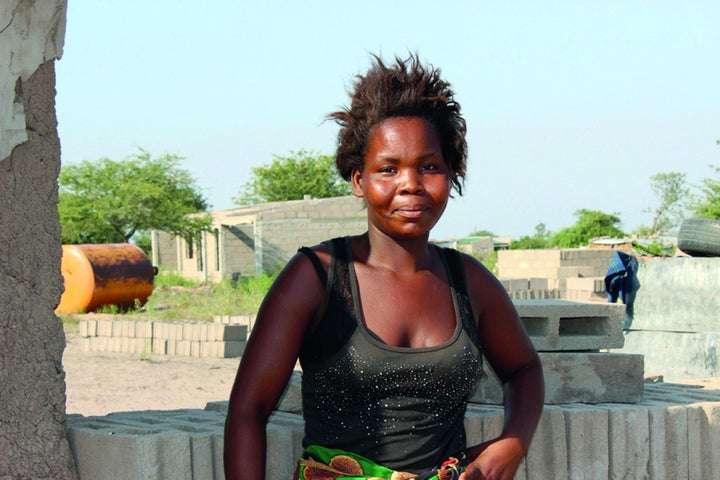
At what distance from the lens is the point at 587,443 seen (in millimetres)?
3479

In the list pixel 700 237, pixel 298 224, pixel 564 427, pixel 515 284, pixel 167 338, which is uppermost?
pixel 298 224

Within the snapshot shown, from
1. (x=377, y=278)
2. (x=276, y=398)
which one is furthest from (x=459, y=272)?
(x=276, y=398)

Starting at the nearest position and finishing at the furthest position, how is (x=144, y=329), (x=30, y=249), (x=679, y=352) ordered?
(x=30, y=249) < (x=679, y=352) < (x=144, y=329)

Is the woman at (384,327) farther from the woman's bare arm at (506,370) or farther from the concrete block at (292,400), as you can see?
the concrete block at (292,400)

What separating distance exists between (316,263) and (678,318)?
6418 mm

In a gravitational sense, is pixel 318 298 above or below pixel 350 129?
below

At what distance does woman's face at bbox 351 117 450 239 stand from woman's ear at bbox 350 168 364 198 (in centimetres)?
7

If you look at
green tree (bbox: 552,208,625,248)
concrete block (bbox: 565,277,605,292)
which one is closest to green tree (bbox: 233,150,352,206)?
green tree (bbox: 552,208,625,248)

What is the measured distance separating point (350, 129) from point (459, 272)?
1.46 ft

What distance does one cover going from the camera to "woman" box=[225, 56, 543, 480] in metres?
2.15

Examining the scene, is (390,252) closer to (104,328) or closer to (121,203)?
(104,328)

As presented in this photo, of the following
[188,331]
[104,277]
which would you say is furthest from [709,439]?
[104,277]

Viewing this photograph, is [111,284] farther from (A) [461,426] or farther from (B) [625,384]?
(A) [461,426]

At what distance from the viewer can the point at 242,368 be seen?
216 centimetres
